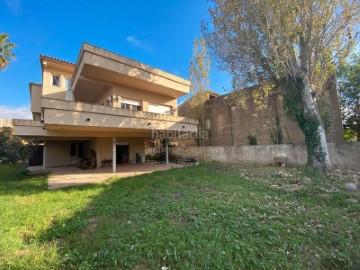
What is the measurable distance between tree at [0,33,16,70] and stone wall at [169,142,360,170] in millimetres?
16260

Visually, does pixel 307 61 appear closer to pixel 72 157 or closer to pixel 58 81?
pixel 58 81

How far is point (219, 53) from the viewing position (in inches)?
451

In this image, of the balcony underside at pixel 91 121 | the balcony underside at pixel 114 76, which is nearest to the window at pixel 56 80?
the balcony underside at pixel 114 76

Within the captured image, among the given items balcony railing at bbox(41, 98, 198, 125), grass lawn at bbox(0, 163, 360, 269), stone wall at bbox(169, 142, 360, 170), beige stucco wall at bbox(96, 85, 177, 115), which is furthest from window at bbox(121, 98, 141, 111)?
grass lawn at bbox(0, 163, 360, 269)

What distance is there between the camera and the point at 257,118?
18.4m

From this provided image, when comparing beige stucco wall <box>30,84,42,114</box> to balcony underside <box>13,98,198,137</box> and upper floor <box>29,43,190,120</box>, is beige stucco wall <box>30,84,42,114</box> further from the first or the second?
balcony underside <box>13,98,198,137</box>

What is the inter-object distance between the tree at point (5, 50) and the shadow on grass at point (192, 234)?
15.7 m

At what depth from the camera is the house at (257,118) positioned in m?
13.5

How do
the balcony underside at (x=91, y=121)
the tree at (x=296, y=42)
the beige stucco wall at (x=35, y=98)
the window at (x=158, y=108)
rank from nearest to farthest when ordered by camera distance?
the balcony underside at (x=91, y=121), the tree at (x=296, y=42), the window at (x=158, y=108), the beige stucco wall at (x=35, y=98)

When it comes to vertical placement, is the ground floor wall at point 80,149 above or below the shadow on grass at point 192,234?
above

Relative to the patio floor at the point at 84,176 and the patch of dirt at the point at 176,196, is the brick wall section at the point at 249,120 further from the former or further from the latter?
the patio floor at the point at 84,176

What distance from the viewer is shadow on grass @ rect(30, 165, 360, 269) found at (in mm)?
3053

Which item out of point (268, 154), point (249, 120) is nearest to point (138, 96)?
point (268, 154)

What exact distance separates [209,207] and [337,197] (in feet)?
14.0
